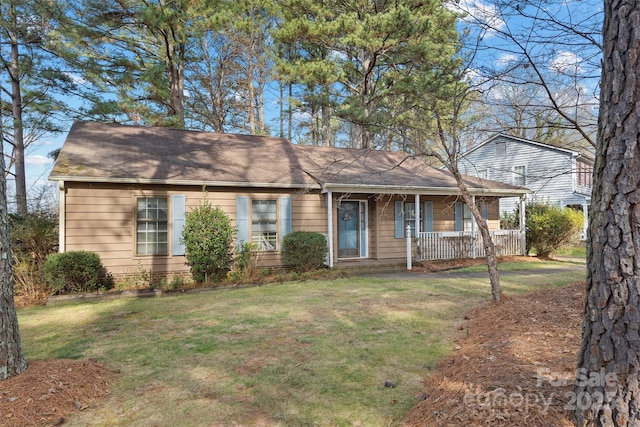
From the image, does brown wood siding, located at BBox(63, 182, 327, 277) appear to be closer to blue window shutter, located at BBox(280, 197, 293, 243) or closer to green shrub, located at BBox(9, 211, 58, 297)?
green shrub, located at BBox(9, 211, 58, 297)

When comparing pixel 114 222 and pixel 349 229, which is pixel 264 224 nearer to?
pixel 349 229

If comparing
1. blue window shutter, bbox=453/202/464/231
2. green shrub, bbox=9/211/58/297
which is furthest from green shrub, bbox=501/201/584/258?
green shrub, bbox=9/211/58/297

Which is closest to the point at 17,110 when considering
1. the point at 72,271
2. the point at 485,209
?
the point at 72,271

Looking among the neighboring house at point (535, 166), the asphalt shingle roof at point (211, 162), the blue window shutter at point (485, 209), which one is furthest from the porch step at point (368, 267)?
the neighboring house at point (535, 166)

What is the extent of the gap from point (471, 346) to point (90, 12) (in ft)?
56.4

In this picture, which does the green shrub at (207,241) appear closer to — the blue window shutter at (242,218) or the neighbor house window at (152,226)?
the neighbor house window at (152,226)

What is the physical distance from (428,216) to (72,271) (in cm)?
1027

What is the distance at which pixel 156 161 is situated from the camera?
33.3 ft

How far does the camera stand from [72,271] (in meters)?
7.58

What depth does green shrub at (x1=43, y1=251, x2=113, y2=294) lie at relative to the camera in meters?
7.45

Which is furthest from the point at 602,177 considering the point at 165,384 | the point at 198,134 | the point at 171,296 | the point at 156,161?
the point at 198,134

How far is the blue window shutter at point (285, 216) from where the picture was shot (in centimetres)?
1050

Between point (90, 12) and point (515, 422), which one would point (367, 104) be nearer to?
point (90, 12)

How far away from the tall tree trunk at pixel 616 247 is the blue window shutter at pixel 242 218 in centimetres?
874
